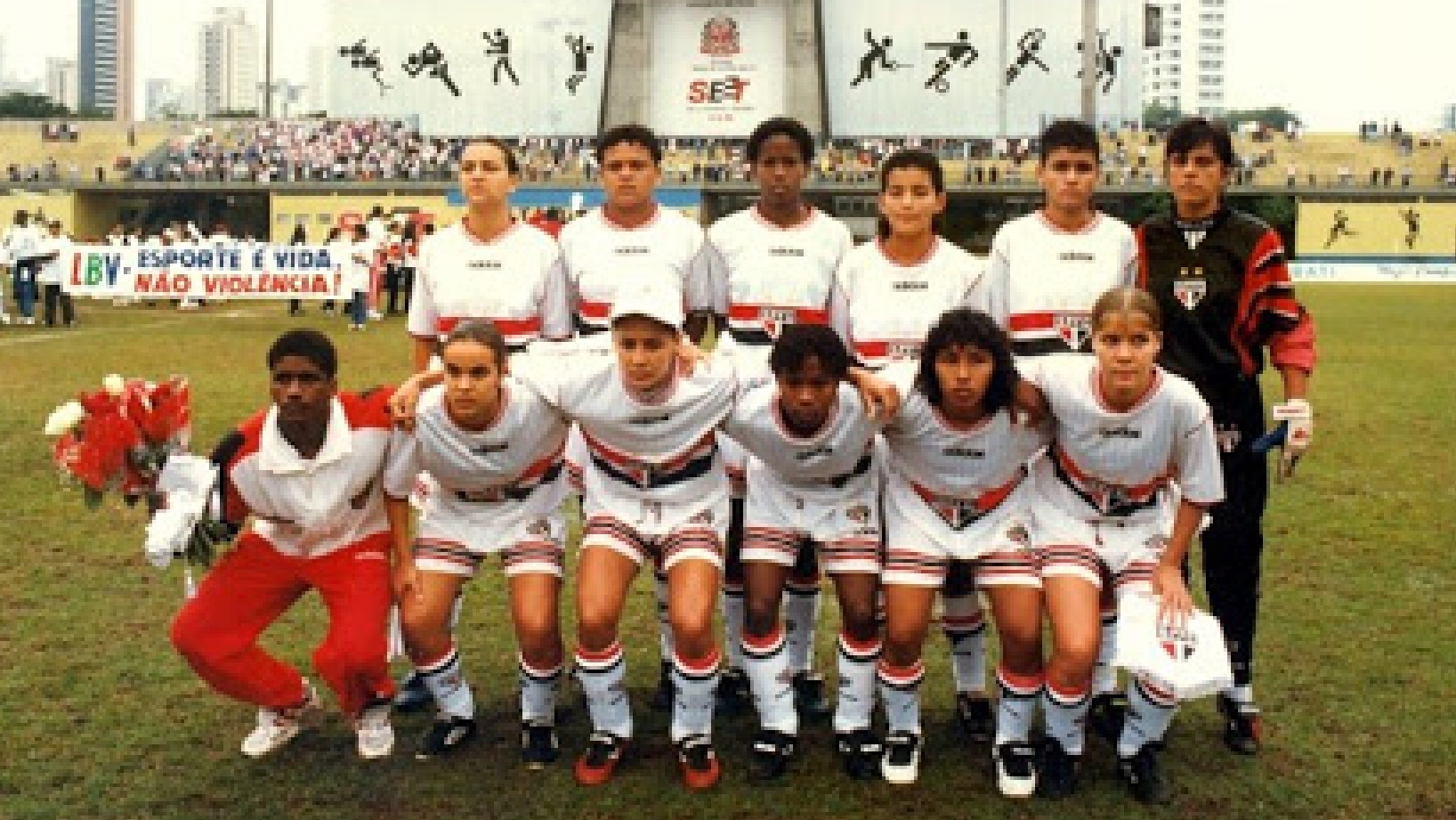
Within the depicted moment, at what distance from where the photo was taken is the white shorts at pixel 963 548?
484 centimetres

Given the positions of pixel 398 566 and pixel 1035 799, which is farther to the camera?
pixel 398 566

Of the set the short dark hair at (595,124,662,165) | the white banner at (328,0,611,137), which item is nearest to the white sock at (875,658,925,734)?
the short dark hair at (595,124,662,165)

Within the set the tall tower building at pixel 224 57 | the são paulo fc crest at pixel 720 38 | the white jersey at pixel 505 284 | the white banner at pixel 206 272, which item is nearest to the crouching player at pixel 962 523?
the white jersey at pixel 505 284

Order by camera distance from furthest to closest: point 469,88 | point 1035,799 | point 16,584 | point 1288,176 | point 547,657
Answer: point 469,88 → point 1288,176 → point 16,584 → point 547,657 → point 1035,799

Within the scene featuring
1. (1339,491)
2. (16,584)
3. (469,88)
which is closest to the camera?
(16,584)

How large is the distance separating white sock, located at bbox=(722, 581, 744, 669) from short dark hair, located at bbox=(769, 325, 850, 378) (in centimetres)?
112

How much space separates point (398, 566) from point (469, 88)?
58.5m

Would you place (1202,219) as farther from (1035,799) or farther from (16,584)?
(16,584)

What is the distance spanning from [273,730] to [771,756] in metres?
1.71

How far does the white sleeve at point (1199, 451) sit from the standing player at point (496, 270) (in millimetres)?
2420

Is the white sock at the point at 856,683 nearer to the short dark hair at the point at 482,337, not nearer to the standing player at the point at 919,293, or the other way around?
the standing player at the point at 919,293

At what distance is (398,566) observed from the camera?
200 inches

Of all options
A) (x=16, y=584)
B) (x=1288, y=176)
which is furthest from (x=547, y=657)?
(x=1288, y=176)

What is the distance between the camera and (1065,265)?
5.20m
